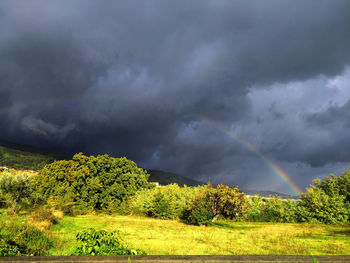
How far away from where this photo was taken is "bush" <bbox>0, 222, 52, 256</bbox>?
6.96m

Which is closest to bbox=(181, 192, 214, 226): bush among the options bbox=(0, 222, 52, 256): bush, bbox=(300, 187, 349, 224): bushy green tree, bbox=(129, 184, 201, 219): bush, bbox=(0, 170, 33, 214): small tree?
bbox=(129, 184, 201, 219): bush

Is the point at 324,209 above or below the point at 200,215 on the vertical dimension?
above

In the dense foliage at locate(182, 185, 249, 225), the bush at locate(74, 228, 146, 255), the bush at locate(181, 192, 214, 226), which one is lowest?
the bush at locate(74, 228, 146, 255)

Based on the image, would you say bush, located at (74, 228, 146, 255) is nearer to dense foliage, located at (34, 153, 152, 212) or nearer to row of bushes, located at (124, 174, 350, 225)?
row of bushes, located at (124, 174, 350, 225)

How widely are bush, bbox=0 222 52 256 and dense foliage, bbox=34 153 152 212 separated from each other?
97.5 feet

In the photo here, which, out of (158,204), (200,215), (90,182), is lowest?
(200,215)

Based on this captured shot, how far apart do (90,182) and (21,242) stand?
3528cm

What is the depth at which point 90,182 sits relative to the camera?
41.8m

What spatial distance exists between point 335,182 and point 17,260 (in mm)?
45625

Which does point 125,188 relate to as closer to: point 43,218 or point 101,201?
point 101,201

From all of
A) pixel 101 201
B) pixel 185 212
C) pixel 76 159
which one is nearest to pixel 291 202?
pixel 185 212

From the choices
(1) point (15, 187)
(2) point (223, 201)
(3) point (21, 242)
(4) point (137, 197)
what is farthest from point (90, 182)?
(3) point (21, 242)

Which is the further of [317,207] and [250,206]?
[250,206]

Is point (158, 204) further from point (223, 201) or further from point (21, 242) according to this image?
point (21, 242)
